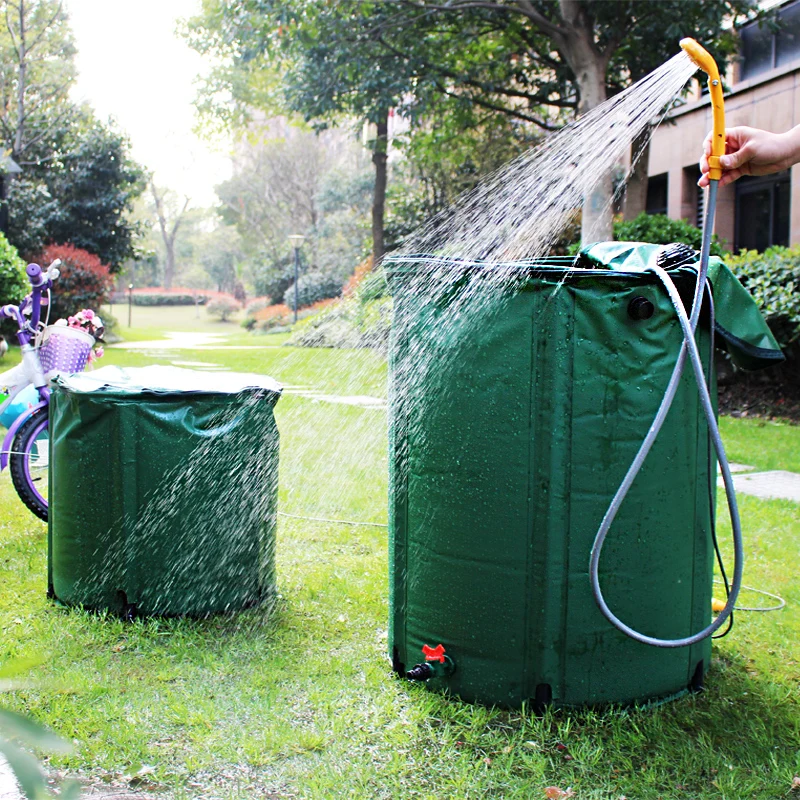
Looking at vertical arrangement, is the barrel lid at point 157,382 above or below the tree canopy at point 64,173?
below

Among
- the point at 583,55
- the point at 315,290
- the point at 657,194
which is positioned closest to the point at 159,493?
the point at 583,55

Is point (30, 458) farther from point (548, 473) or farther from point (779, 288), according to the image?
point (779, 288)

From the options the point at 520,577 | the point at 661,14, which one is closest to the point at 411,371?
the point at 520,577

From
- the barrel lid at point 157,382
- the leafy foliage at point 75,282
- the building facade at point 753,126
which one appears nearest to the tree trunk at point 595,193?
the building facade at point 753,126

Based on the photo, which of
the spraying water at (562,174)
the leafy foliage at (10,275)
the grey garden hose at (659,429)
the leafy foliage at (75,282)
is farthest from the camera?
the leafy foliage at (75,282)

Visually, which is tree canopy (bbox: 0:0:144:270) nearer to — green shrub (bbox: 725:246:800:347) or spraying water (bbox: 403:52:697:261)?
spraying water (bbox: 403:52:697:261)

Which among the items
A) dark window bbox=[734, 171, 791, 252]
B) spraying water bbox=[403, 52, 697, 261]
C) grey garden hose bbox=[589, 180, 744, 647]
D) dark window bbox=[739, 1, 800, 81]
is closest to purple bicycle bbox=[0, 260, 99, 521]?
spraying water bbox=[403, 52, 697, 261]

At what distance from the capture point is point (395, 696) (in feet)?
9.00

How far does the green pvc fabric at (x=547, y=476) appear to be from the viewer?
2402 mm

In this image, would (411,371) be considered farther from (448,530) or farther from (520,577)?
(520,577)

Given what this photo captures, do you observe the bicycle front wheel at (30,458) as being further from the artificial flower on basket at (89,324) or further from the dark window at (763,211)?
the dark window at (763,211)

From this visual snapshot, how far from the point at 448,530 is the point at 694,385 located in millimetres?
852

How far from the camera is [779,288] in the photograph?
898 cm

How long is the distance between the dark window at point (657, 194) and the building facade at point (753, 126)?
75 centimetres
